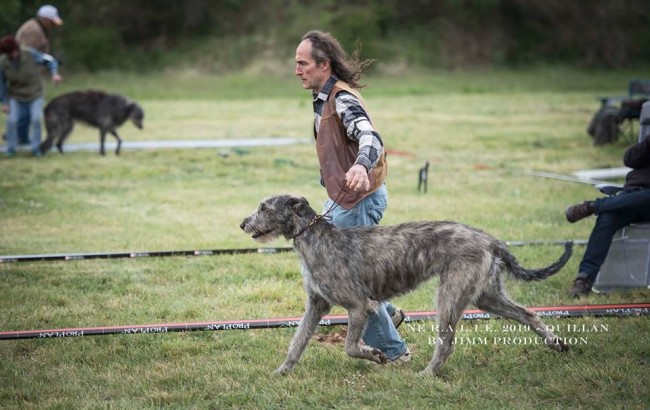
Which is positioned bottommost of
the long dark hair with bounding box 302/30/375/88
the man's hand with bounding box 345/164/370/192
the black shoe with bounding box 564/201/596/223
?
the black shoe with bounding box 564/201/596/223

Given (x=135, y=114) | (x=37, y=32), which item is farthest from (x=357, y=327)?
(x=37, y=32)

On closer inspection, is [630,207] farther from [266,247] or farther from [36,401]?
[36,401]

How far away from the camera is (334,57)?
5172 millimetres

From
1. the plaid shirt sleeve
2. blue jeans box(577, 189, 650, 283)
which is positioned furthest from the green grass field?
the plaid shirt sleeve

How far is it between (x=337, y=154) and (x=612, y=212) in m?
3.04

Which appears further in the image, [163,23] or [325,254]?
[163,23]

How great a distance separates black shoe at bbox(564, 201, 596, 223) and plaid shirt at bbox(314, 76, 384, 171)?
9.24 ft

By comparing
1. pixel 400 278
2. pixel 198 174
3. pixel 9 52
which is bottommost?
pixel 198 174

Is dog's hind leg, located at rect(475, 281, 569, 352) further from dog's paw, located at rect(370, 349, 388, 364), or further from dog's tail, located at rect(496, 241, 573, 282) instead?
dog's paw, located at rect(370, 349, 388, 364)

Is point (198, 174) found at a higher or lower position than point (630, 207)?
lower

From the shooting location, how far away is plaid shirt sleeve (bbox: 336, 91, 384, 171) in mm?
4824

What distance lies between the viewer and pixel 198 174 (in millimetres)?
14250

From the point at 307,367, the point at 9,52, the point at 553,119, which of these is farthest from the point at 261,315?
the point at 553,119

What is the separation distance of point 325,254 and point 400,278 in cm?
50
